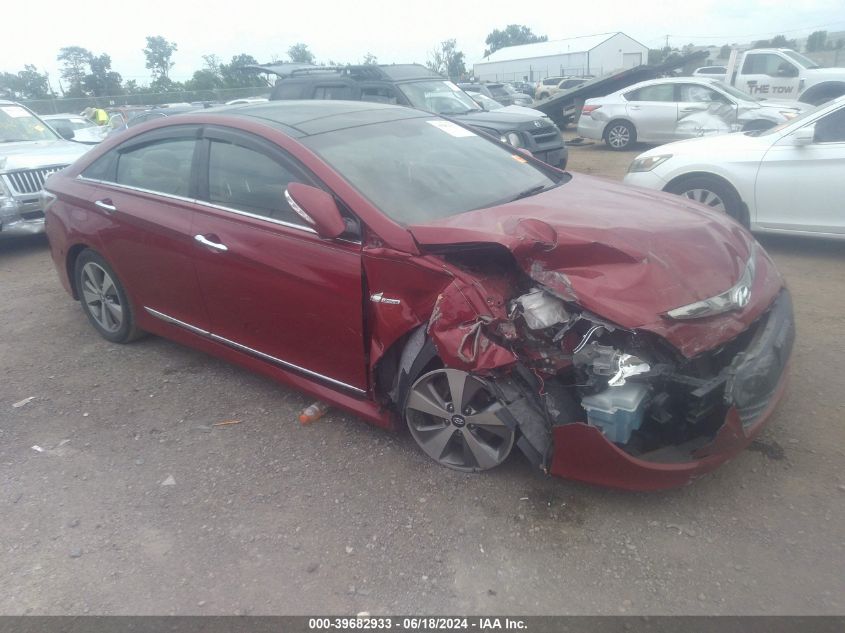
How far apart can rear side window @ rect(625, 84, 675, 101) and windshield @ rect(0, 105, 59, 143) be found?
36.1 ft

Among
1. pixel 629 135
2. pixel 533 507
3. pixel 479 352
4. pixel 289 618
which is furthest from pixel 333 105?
pixel 629 135

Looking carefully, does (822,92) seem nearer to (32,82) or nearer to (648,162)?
(648,162)

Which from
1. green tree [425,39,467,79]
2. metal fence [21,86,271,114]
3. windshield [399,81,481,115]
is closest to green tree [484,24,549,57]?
green tree [425,39,467,79]

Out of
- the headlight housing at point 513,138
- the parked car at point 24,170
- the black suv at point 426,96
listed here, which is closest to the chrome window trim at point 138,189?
the parked car at point 24,170

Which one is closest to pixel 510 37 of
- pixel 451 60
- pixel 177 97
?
pixel 451 60

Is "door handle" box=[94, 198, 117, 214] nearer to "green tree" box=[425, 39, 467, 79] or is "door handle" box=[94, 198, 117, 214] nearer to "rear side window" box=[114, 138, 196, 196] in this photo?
"rear side window" box=[114, 138, 196, 196]

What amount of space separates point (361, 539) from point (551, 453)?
2.88 feet

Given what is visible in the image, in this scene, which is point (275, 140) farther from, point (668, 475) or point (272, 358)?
point (668, 475)

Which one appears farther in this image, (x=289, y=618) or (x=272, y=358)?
(x=272, y=358)

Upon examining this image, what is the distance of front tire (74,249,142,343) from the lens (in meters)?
4.45

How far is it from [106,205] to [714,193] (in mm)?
5214

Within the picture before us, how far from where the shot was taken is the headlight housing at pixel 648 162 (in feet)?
20.9

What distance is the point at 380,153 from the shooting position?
11.4ft

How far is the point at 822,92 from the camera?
549 inches
